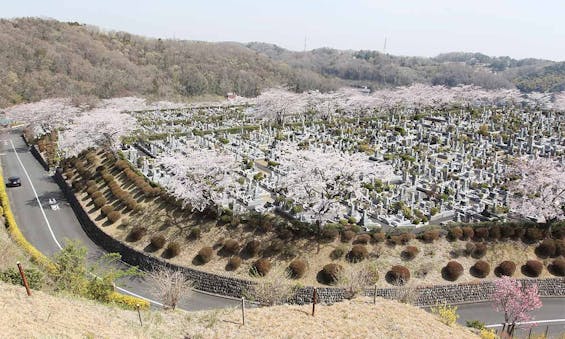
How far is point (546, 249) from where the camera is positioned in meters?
25.5

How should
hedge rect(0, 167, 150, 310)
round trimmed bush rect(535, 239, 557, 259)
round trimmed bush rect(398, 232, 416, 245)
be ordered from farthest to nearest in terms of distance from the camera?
round trimmed bush rect(398, 232, 416, 245) → round trimmed bush rect(535, 239, 557, 259) → hedge rect(0, 167, 150, 310)

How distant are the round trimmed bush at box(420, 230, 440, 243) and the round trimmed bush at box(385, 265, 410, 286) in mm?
3265

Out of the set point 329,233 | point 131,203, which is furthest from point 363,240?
point 131,203

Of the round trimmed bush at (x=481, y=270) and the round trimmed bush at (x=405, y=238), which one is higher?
the round trimmed bush at (x=405, y=238)

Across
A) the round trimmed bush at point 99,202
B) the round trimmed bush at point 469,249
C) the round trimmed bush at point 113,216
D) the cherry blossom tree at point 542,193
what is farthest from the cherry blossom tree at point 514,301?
the round trimmed bush at point 99,202

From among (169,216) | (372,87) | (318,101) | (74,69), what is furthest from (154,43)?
(169,216)

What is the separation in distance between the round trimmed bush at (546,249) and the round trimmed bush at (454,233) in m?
5.09

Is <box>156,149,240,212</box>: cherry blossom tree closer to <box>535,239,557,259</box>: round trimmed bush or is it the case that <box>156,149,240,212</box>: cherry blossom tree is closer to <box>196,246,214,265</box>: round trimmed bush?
<box>196,246,214,265</box>: round trimmed bush

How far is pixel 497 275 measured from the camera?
24.2m

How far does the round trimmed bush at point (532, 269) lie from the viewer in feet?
79.3

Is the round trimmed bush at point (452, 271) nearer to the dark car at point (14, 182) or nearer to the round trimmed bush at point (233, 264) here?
the round trimmed bush at point (233, 264)

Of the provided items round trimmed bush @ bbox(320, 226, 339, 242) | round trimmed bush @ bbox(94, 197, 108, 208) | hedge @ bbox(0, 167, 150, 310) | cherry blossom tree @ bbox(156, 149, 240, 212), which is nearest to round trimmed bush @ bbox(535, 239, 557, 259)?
round trimmed bush @ bbox(320, 226, 339, 242)

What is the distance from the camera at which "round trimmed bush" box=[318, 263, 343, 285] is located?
A: 2322 centimetres

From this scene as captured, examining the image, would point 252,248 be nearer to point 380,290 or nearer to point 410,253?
point 380,290
